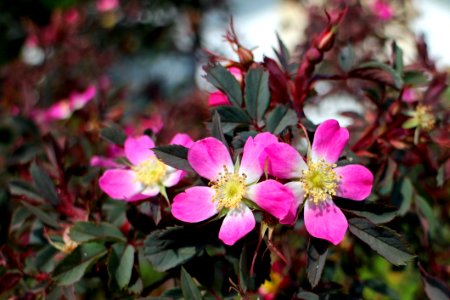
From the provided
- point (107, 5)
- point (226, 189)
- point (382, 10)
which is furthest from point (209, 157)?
point (107, 5)

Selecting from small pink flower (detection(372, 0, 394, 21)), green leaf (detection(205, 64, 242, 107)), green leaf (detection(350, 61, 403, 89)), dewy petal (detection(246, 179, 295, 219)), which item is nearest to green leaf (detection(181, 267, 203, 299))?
dewy petal (detection(246, 179, 295, 219))

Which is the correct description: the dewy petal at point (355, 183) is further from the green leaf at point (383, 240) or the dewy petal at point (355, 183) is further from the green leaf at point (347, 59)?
the green leaf at point (347, 59)

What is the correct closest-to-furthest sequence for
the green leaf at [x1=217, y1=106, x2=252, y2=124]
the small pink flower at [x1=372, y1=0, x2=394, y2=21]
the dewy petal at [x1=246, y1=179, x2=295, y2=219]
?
the dewy petal at [x1=246, y1=179, x2=295, y2=219], the green leaf at [x1=217, y1=106, x2=252, y2=124], the small pink flower at [x1=372, y1=0, x2=394, y2=21]

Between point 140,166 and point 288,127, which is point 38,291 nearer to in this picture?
point 140,166

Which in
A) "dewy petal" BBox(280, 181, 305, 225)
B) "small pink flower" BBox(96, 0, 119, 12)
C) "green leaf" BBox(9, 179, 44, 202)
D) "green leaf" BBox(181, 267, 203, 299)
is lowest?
"small pink flower" BBox(96, 0, 119, 12)

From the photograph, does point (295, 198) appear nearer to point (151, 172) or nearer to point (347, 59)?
point (151, 172)

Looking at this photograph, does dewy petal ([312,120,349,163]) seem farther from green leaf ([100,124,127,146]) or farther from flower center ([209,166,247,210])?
green leaf ([100,124,127,146])
